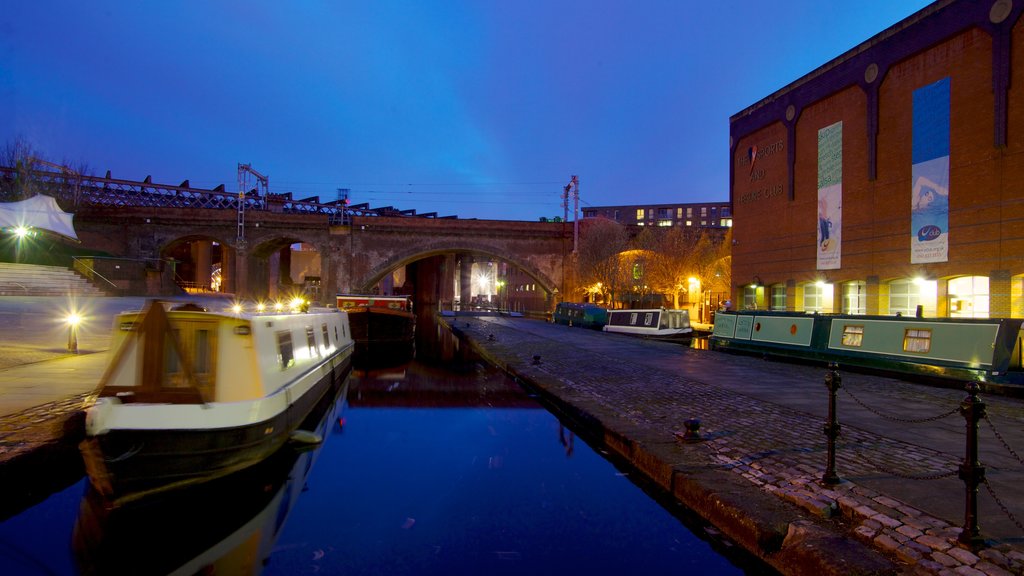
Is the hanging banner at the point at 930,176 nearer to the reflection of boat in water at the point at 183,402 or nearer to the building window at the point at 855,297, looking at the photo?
the building window at the point at 855,297

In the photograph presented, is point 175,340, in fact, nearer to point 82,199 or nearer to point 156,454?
point 156,454

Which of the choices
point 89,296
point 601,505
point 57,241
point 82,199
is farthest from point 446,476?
point 82,199

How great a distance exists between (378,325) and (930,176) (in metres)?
22.9

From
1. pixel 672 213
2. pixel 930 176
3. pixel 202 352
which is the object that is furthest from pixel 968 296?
pixel 672 213

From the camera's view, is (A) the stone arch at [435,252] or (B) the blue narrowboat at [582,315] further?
(A) the stone arch at [435,252]

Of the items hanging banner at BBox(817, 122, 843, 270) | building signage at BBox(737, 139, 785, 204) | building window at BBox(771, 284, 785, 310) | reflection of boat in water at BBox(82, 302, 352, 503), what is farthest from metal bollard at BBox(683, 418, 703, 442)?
building signage at BBox(737, 139, 785, 204)

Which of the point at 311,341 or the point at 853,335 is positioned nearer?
the point at 311,341

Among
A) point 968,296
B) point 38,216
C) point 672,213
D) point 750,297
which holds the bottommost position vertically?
point 750,297

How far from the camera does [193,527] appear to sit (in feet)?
16.0

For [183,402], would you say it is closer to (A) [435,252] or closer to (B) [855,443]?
(B) [855,443]

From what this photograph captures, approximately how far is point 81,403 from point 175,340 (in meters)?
3.00

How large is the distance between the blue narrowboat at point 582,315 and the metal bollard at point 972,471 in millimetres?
27332

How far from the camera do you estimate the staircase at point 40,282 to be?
2340cm

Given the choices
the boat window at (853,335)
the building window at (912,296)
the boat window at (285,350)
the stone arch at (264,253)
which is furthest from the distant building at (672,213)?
the boat window at (285,350)
